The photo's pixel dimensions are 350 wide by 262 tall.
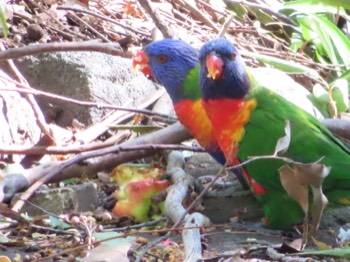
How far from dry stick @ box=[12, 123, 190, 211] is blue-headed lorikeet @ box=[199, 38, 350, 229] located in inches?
14.1

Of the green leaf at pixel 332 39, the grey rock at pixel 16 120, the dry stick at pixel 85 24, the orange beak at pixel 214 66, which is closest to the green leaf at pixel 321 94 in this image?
the green leaf at pixel 332 39

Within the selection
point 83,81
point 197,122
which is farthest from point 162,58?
point 83,81

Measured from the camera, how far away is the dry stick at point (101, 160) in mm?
2883

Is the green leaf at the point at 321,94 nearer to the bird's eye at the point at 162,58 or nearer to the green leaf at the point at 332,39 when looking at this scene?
the green leaf at the point at 332,39

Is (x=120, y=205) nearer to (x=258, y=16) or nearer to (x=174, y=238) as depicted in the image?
(x=174, y=238)

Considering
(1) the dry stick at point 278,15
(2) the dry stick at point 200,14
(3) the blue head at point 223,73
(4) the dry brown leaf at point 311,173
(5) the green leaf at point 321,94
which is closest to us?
(4) the dry brown leaf at point 311,173

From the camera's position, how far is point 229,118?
110 inches

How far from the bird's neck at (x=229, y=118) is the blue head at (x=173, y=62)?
355mm

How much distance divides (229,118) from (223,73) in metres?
0.17

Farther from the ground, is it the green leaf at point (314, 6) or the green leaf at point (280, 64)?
the green leaf at point (314, 6)

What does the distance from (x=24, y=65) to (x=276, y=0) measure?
183 centimetres

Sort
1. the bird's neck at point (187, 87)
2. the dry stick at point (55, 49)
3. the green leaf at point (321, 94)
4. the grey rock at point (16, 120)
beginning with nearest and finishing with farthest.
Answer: the dry stick at point (55, 49)
the bird's neck at point (187, 87)
the grey rock at point (16, 120)
the green leaf at point (321, 94)

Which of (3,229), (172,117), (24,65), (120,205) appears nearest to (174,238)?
(120,205)

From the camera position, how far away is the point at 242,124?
2791 millimetres
